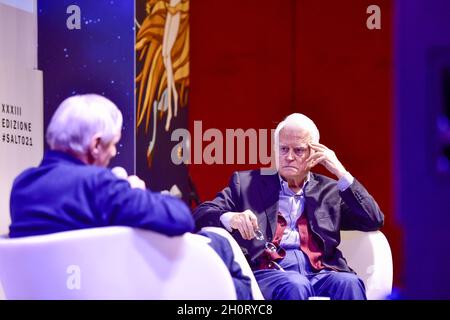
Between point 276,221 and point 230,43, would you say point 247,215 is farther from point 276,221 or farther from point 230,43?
point 230,43

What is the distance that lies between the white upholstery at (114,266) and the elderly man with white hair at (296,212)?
748 millimetres

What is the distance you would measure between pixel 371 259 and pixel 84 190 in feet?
5.13

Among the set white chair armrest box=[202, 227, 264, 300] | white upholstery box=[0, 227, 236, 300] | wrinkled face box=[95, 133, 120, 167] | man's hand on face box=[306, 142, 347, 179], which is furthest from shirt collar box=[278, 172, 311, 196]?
wrinkled face box=[95, 133, 120, 167]

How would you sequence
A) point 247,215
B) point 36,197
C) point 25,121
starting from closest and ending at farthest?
1. point 36,197
2. point 247,215
3. point 25,121

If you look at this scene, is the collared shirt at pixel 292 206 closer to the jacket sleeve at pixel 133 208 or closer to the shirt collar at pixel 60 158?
the jacket sleeve at pixel 133 208

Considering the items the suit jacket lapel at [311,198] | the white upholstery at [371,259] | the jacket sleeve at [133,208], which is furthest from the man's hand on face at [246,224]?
the jacket sleeve at [133,208]

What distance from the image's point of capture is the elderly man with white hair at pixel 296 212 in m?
3.64

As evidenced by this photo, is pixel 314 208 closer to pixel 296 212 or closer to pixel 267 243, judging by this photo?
pixel 296 212

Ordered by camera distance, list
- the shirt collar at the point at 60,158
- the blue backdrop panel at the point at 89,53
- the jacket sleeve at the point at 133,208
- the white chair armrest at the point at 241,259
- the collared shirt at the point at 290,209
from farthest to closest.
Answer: the blue backdrop panel at the point at 89,53 < the collared shirt at the point at 290,209 < the white chair armrest at the point at 241,259 < the shirt collar at the point at 60,158 < the jacket sleeve at the point at 133,208

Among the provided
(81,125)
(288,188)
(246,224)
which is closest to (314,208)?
(288,188)

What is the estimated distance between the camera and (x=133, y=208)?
263cm
